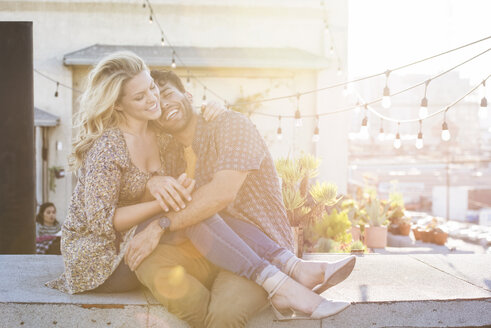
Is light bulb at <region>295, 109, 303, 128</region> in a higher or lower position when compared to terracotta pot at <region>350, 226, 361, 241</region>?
higher

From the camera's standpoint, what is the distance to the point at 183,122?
7.83 feet

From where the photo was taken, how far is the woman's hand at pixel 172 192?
2.05 metres

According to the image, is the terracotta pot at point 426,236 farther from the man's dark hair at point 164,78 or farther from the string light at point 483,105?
the man's dark hair at point 164,78

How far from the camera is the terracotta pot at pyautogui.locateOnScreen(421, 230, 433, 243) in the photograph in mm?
6434

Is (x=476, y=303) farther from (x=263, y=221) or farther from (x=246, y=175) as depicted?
(x=246, y=175)

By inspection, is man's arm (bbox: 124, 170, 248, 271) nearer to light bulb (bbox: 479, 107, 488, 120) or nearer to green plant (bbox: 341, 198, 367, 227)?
light bulb (bbox: 479, 107, 488, 120)

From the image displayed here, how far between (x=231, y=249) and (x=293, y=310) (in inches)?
13.6

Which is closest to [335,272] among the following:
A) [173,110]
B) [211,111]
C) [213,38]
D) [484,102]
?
[211,111]

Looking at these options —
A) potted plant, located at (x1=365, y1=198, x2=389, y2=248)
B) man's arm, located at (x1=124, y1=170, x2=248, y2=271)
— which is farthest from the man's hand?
potted plant, located at (x1=365, y1=198, x2=389, y2=248)

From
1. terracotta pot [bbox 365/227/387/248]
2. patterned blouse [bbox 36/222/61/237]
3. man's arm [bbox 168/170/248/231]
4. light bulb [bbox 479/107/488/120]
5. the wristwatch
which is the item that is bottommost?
patterned blouse [bbox 36/222/61/237]

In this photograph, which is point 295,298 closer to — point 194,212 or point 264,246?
point 264,246

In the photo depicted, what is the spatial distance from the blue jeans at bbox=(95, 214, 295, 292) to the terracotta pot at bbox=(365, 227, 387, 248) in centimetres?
Answer: 296

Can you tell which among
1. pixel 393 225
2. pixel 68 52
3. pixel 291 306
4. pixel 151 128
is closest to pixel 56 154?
pixel 68 52

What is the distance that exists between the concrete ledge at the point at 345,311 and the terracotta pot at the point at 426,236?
397cm
